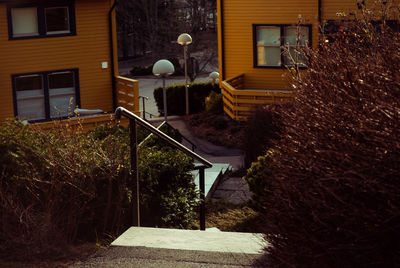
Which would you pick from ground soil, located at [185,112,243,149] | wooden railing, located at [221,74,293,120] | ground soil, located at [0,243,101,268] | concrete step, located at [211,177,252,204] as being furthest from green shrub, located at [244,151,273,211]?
wooden railing, located at [221,74,293,120]

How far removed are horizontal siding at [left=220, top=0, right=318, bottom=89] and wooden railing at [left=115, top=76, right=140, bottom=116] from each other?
3.91 m

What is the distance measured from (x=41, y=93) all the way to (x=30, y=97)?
17.6 inches

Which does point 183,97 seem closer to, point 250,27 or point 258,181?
point 250,27

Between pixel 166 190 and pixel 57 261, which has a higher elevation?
pixel 166 190

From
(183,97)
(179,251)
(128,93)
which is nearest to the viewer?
(179,251)

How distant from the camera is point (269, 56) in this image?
88.4 ft

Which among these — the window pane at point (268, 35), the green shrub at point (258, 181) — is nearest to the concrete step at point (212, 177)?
the green shrub at point (258, 181)

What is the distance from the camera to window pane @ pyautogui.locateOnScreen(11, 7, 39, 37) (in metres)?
26.0

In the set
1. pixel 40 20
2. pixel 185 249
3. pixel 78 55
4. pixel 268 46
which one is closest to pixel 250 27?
pixel 268 46

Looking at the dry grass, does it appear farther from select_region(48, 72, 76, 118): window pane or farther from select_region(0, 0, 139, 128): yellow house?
select_region(48, 72, 76, 118): window pane

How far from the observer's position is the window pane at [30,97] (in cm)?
2612

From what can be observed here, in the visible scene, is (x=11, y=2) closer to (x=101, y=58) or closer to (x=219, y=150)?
(x=101, y=58)

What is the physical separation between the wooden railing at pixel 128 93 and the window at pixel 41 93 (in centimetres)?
187

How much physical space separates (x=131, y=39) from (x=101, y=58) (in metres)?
33.2
